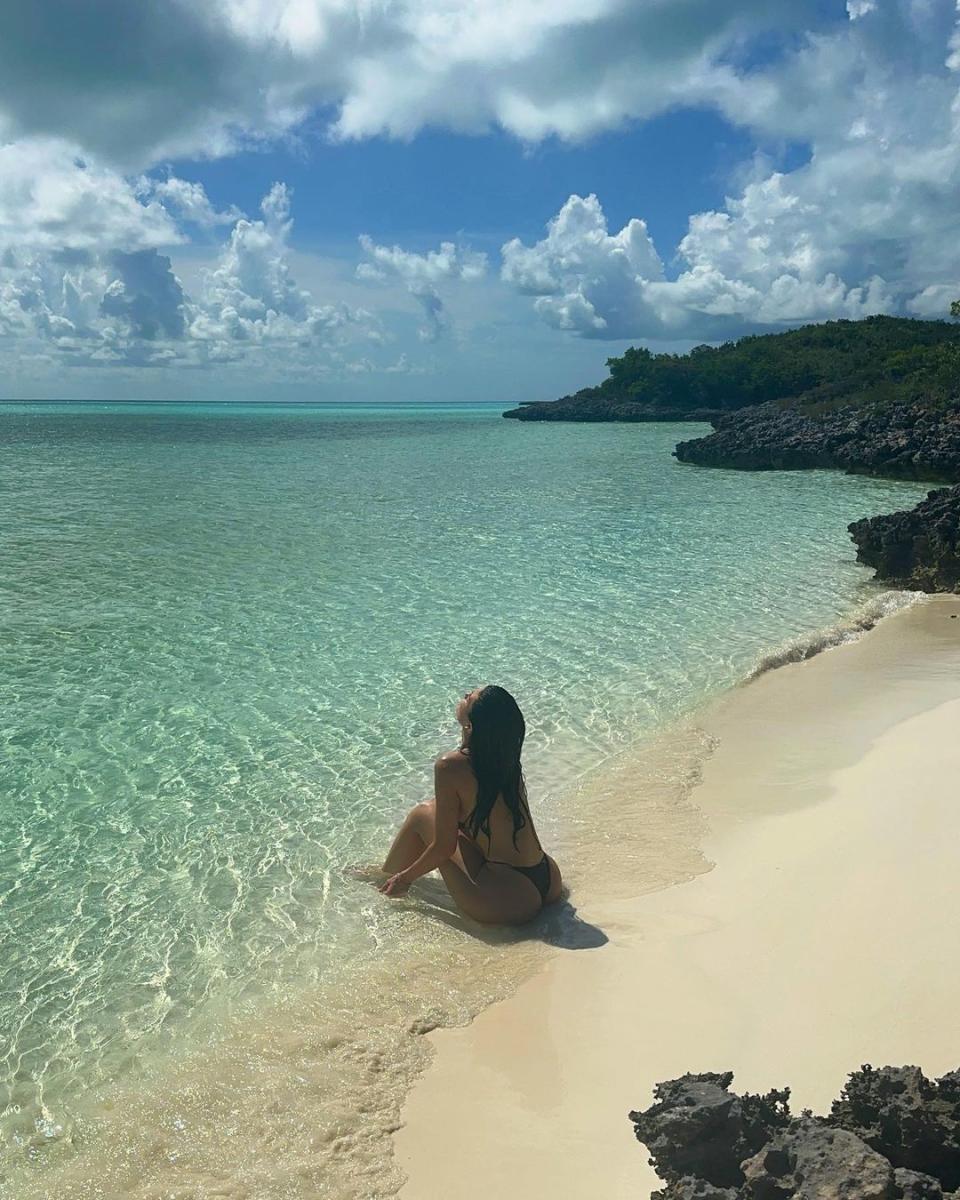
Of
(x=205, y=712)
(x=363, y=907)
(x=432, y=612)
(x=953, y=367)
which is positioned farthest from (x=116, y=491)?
(x=953, y=367)

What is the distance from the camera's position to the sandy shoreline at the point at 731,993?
11.8 feet

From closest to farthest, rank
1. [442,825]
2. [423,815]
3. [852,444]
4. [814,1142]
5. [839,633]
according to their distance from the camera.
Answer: [814,1142], [442,825], [423,815], [839,633], [852,444]

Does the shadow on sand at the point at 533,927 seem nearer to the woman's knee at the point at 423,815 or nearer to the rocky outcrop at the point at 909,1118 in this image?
the woman's knee at the point at 423,815

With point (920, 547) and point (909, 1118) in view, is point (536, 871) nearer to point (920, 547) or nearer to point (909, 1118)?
point (909, 1118)

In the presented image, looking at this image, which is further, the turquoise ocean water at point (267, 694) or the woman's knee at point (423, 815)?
the woman's knee at point (423, 815)

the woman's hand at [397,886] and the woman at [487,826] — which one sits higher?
the woman at [487,826]

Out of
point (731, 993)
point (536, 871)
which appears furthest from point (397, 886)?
point (731, 993)

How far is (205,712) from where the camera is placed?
30.2ft

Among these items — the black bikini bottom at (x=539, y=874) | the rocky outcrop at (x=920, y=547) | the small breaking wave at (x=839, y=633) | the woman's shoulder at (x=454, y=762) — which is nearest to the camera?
the woman's shoulder at (x=454, y=762)

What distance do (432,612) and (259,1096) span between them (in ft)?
31.5

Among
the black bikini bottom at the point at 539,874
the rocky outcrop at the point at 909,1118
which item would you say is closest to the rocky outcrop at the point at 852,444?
the black bikini bottom at the point at 539,874

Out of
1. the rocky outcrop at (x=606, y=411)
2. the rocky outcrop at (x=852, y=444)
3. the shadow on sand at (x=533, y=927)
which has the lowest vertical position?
the shadow on sand at (x=533, y=927)

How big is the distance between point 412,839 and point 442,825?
1.43 feet

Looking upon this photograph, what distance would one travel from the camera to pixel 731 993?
445cm
